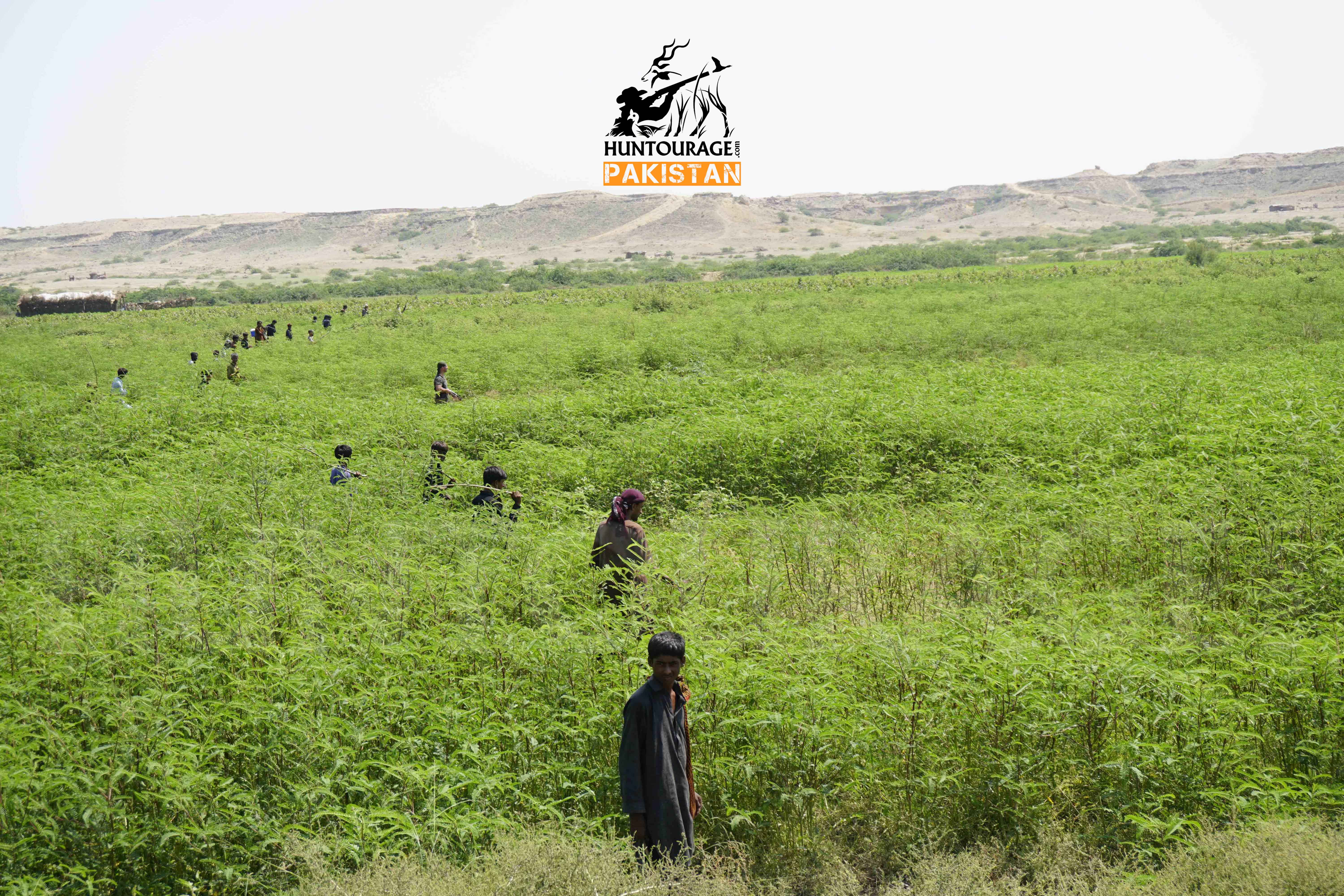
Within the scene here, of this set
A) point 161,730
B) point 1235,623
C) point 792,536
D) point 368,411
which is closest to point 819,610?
point 792,536

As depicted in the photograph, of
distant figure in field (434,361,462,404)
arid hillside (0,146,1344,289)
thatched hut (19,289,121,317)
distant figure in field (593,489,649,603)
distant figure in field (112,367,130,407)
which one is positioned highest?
arid hillside (0,146,1344,289)

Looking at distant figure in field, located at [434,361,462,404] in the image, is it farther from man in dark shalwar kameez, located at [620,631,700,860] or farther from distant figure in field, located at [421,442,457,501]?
man in dark shalwar kameez, located at [620,631,700,860]

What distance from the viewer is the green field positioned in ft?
13.3

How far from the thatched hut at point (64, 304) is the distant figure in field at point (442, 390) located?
46.8 meters

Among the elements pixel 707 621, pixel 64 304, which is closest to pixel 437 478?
pixel 707 621

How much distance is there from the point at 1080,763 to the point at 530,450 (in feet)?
26.9

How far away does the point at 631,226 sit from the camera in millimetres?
130125

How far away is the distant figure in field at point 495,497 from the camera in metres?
7.85

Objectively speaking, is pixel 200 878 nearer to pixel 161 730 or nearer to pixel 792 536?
pixel 161 730

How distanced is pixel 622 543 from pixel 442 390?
10.3 meters

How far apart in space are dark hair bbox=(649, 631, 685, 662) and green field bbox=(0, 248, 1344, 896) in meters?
0.79

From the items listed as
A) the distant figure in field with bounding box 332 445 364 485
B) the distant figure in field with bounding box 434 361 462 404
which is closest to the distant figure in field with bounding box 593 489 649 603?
the distant figure in field with bounding box 332 445 364 485

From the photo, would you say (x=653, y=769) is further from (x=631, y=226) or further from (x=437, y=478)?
(x=631, y=226)

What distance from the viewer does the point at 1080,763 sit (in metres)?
4.43
